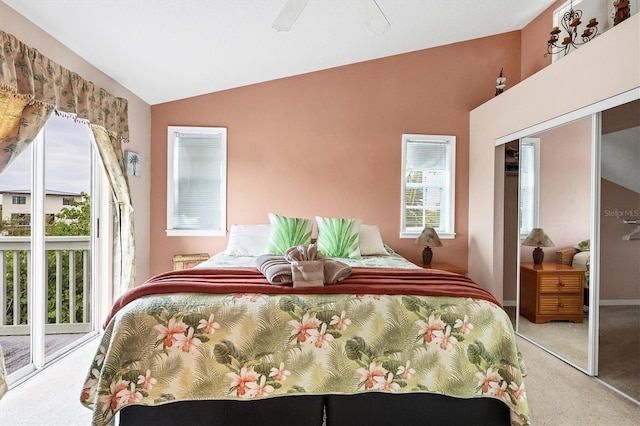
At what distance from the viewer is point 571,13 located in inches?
115

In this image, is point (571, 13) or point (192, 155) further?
point (192, 155)

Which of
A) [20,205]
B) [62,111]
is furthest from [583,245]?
[20,205]

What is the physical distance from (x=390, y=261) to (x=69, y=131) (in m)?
2.93

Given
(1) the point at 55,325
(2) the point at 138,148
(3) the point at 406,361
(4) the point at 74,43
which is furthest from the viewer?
(2) the point at 138,148

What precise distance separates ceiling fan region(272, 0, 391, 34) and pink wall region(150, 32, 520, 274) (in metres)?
1.76

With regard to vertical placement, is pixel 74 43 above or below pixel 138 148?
above

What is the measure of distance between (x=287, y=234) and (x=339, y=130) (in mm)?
1522

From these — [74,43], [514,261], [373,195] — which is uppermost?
[74,43]

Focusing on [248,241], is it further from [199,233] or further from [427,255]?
[427,255]

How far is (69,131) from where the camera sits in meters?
2.75

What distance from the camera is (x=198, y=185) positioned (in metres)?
3.87

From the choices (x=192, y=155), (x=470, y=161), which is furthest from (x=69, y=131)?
(x=470, y=161)

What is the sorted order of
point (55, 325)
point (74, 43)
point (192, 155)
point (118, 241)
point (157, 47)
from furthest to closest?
point (192, 155) < point (118, 241) < point (55, 325) < point (157, 47) < point (74, 43)

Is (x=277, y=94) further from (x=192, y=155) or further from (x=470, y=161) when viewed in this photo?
(x=470, y=161)
